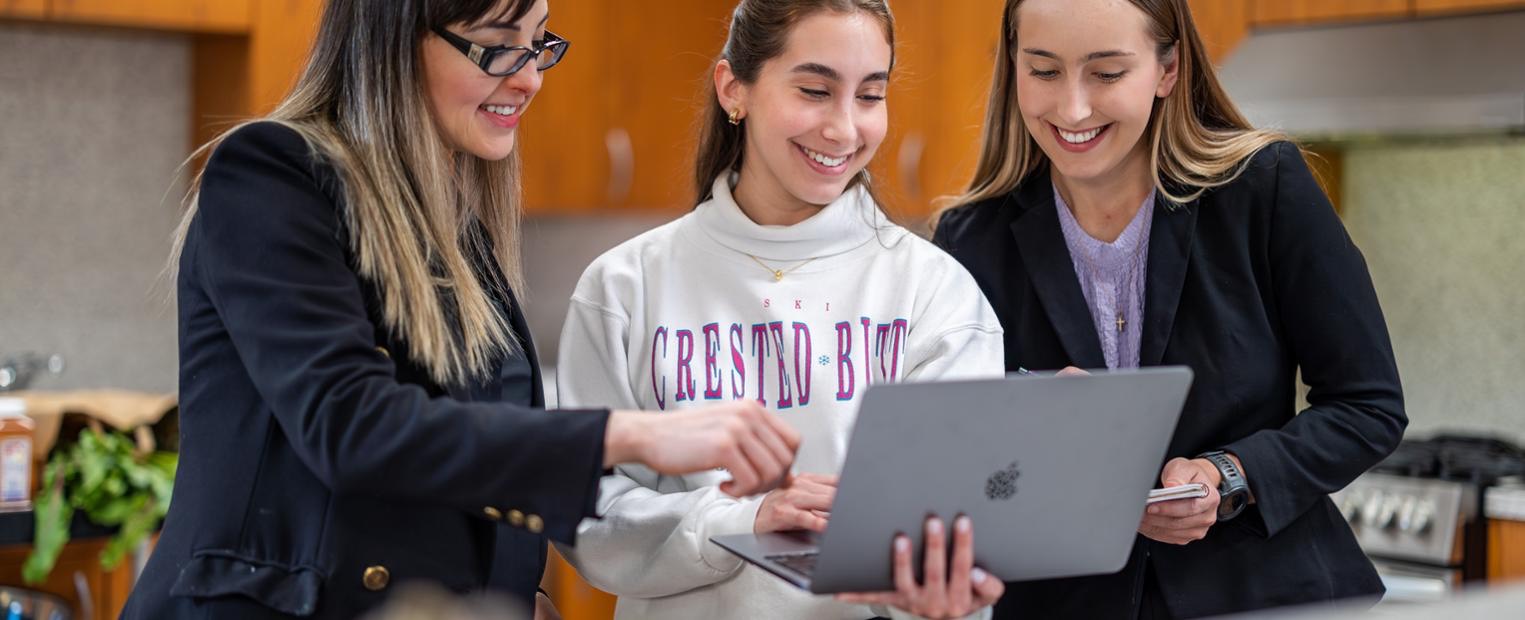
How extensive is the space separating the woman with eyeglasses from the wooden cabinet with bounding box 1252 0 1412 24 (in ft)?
7.53

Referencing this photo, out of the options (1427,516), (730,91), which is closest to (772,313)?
(730,91)

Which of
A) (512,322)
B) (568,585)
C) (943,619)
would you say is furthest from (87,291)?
(943,619)

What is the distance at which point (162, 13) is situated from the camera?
3.37m

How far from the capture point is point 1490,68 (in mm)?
2975

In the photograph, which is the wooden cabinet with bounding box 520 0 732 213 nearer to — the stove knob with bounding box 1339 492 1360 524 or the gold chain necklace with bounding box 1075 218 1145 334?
the stove knob with bounding box 1339 492 1360 524

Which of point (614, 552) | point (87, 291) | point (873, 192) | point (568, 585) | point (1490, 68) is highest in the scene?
point (1490, 68)

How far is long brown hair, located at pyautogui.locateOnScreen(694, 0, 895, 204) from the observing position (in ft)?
5.43

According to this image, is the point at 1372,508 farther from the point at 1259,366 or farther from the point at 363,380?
the point at 363,380

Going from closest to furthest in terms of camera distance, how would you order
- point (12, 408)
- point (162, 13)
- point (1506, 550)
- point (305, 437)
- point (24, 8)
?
point (305, 437), point (12, 408), point (1506, 550), point (24, 8), point (162, 13)

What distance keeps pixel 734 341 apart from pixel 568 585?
228 cm

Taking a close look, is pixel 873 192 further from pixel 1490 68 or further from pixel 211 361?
pixel 1490 68

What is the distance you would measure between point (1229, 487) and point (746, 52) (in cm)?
69

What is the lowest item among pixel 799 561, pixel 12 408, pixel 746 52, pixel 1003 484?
pixel 12 408

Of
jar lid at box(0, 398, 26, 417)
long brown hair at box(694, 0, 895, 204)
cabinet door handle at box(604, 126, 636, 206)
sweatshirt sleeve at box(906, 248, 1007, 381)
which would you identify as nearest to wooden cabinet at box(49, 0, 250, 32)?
jar lid at box(0, 398, 26, 417)
